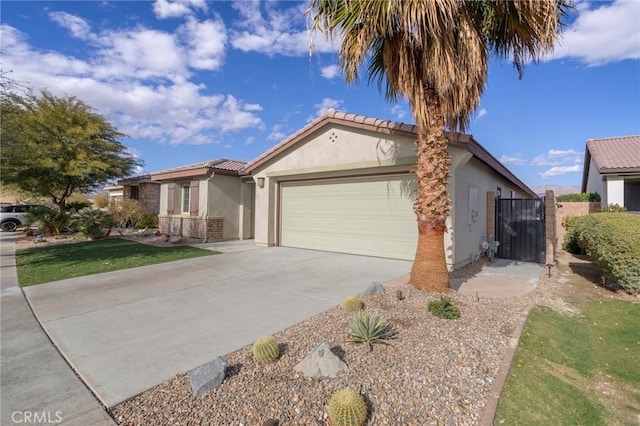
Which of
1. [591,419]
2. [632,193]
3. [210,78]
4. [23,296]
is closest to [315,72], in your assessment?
[591,419]

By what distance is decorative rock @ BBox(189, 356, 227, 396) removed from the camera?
9.76ft

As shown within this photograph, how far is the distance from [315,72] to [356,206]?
6.31 meters

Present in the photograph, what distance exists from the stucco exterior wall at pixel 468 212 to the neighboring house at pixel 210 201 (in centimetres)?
1035

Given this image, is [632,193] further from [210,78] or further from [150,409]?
[210,78]

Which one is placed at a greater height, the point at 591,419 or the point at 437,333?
the point at 437,333

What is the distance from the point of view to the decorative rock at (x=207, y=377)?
2.97 meters

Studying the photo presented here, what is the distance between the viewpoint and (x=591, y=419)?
2.98 meters

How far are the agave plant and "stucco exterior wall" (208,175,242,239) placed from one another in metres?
12.3

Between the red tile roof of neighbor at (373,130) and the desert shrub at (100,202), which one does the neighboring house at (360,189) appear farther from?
the desert shrub at (100,202)

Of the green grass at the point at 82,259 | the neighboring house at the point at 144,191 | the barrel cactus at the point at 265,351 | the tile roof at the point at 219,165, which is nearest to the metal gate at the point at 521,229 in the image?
the barrel cactus at the point at 265,351

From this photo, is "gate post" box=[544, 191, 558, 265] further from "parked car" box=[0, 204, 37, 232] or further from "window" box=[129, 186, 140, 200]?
"parked car" box=[0, 204, 37, 232]

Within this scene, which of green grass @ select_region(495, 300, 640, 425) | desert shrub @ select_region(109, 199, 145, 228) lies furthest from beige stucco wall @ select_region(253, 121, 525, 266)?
desert shrub @ select_region(109, 199, 145, 228)

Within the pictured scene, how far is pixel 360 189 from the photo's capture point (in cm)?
1109

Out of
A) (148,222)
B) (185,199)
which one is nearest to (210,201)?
(185,199)
